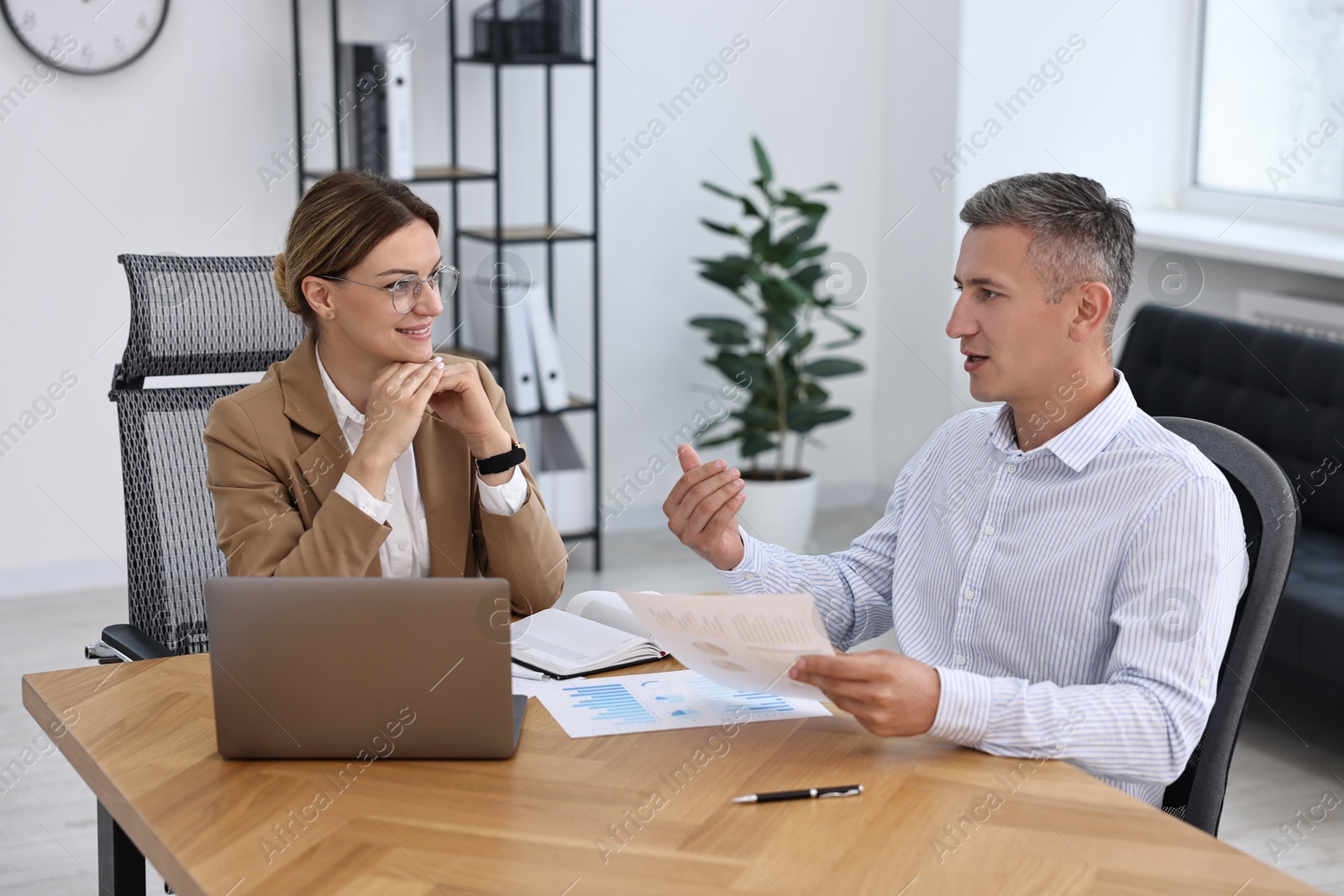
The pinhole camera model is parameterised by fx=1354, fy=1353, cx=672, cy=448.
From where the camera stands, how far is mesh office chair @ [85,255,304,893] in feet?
6.73

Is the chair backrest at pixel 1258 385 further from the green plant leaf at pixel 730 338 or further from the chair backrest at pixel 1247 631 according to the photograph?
the chair backrest at pixel 1247 631

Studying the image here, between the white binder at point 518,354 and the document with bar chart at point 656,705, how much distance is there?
2516 millimetres

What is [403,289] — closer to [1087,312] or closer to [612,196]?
[1087,312]

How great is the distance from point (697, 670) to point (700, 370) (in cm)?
329

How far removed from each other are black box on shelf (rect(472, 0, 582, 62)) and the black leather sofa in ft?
5.94

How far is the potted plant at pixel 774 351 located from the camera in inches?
165

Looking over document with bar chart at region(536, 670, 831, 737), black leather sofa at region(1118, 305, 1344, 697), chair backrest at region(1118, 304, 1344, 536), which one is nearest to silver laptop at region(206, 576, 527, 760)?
document with bar chart at region(536, 670, 831, 737)

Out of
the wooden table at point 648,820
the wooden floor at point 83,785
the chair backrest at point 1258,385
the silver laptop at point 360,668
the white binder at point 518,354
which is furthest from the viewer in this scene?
the white binder at point 518,354

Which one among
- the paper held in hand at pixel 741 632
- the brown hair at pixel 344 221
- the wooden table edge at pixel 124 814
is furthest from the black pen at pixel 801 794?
the brown hair at pixel 344 221

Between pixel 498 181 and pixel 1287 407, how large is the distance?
7.19 ft

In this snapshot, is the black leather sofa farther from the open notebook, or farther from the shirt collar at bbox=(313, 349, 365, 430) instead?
the shirt collar at bbox=(313, 349, 365, 430)

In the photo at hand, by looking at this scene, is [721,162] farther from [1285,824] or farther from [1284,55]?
[1285,824]

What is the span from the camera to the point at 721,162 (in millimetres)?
4566

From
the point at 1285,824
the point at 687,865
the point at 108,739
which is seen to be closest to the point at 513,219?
the point at 1285,824
